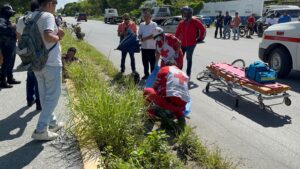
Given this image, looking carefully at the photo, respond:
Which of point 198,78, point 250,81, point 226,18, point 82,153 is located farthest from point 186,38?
point 226,18

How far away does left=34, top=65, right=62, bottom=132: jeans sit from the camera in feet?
14.5

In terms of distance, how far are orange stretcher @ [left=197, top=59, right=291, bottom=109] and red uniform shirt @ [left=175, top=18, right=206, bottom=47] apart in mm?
1002

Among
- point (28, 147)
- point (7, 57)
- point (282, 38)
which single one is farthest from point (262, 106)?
point (7, 57)

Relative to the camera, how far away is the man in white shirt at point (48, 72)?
165 inches

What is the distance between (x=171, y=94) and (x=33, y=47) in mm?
2027

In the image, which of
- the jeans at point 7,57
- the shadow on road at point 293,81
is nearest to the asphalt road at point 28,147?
the jeans at point 7,57

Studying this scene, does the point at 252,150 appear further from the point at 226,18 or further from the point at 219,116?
the point at 226,18

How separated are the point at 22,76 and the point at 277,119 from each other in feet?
20.8

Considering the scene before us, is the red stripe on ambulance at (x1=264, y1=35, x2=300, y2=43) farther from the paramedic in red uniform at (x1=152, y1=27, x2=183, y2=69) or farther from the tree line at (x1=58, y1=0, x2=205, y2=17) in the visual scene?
the tree line at (x1=58, y1=0, x2=205, y2=17)

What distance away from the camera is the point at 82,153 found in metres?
4.17

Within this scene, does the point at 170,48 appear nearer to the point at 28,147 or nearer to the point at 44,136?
the point at 44,136

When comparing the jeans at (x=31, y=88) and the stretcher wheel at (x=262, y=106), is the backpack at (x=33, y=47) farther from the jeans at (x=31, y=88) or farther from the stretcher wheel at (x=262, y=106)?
the stretcher wheel at (x=262, y=106)

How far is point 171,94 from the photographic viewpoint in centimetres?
524

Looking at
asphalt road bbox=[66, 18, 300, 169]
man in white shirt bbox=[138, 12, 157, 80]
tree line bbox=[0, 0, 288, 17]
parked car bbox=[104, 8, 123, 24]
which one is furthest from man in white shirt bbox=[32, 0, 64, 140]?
parked car bbox=[104, 8, 123, 24]
